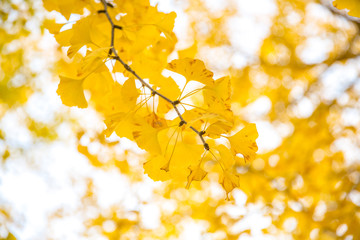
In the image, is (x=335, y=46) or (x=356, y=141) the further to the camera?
(x=335, y=46)

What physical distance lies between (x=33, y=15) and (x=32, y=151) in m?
3.01

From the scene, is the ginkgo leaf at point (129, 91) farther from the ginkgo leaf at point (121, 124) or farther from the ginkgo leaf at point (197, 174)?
the ginkgo leaf at point (197, 174)

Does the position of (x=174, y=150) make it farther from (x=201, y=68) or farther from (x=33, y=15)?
(x=33, y=15)

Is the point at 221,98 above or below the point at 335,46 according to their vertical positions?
below

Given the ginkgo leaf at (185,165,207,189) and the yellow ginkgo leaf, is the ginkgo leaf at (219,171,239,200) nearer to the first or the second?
the ginkgo leaf at (185,165,207,189)

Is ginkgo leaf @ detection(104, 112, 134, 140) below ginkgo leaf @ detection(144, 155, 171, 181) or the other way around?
the other way around

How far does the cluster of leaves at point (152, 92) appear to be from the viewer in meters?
0.48

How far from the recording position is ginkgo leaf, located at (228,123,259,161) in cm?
50

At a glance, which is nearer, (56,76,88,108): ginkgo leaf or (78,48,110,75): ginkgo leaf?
(78,48,110,75): ginkgo leaf

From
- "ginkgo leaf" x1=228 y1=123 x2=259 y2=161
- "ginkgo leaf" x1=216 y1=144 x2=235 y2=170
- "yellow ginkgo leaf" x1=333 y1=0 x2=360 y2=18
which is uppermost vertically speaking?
"yellow ginkgo leaf" x1=333 y1=0 x2=360 y2=18

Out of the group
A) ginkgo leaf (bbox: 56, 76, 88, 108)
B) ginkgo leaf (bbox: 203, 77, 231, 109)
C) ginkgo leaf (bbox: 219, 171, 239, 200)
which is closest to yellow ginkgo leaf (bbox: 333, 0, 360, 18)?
ginkgo leaf (bbox: 203, 77, 231, 109)

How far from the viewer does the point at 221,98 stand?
1.59 feet

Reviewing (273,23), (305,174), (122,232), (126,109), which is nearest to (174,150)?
(126,109)

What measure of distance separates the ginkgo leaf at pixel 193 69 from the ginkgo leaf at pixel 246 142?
111 millimetres
